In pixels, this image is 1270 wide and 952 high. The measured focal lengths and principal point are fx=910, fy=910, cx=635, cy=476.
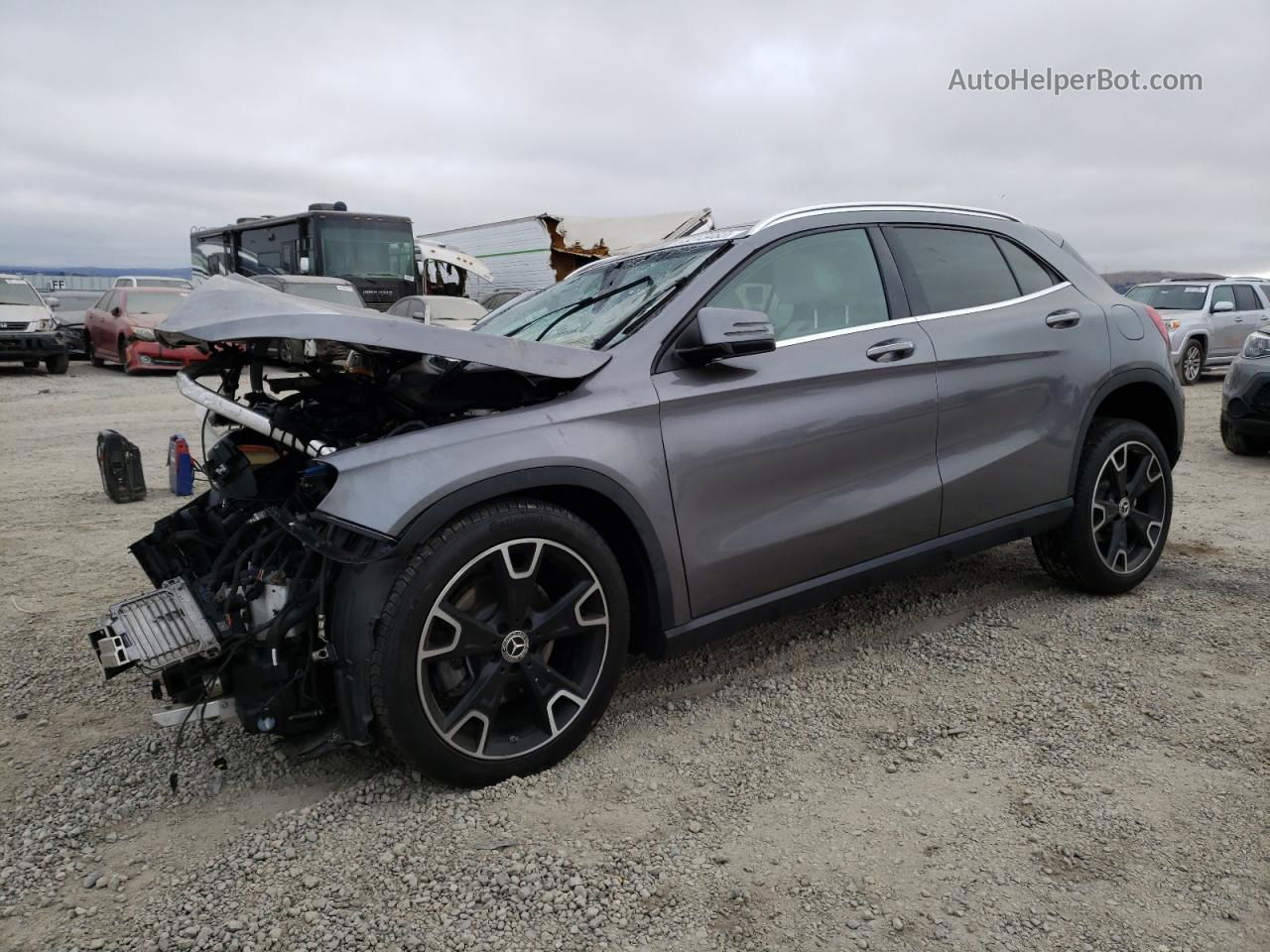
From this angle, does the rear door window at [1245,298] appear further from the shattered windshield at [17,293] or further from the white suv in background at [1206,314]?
the shattered windshield at [17,293]

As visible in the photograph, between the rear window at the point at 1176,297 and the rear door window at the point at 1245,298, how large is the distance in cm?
77

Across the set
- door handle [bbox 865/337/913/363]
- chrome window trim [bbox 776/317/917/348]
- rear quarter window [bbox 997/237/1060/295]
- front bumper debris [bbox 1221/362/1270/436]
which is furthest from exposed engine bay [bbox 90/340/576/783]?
front bumper debris [bbox 1221/362/1270/436]

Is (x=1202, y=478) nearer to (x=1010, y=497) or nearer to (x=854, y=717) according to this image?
(x=1010, y=497)

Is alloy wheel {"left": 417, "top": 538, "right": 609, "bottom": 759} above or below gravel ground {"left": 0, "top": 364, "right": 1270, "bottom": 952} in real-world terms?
above

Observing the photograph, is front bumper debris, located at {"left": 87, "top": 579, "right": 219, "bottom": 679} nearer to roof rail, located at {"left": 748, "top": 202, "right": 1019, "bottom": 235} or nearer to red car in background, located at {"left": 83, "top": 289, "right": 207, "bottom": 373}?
roof rail, located at {"left": 748, "top": 202, "right": 1019, "bottom": 235}

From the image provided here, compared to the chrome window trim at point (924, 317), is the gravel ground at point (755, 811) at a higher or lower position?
lower

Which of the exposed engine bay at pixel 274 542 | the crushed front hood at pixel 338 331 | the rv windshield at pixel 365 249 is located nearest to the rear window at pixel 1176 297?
the rv windshield at pixel 365 249

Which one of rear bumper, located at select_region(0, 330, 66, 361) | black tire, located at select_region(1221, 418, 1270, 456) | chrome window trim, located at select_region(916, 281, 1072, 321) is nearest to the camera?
chrome window trim, located at select_region(916, 281, 1072, 321)

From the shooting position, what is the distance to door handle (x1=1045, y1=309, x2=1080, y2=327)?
392 cm

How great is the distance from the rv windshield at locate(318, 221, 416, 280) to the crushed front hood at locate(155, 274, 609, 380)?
54.1ft

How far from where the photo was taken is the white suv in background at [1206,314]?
14.5m

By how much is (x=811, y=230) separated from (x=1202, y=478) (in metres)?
5.40

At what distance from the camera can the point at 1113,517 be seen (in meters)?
4.14

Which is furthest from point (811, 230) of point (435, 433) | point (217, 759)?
point (217, 759)
